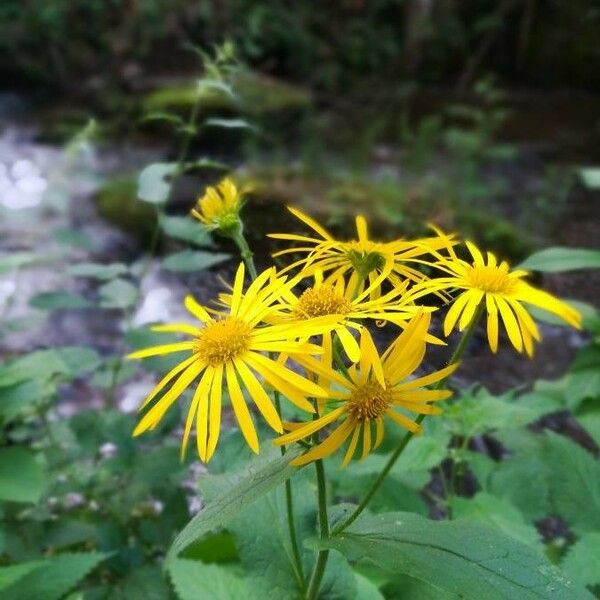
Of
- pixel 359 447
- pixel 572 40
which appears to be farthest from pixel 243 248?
pixel 572 40

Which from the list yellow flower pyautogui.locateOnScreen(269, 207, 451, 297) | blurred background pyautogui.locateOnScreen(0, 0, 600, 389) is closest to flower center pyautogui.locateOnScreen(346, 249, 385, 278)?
yellow flower pyautogui.locateOnScreen(269, 207, 451, 297)

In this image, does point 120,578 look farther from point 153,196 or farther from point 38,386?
point 153,196

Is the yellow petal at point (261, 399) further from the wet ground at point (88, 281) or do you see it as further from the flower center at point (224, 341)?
the wet ground at point (88, 281)

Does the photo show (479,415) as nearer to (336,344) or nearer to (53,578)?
(336,344)

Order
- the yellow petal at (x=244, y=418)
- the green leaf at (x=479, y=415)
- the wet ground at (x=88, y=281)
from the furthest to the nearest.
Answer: the wet ground at (x=88, y=281) → the green leaf at (x=479, y=415) → the yellow petal at (x=244, y=418)

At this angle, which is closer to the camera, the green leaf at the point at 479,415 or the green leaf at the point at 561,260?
the green leaf at the point at 479,415

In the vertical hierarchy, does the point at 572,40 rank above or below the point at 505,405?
above

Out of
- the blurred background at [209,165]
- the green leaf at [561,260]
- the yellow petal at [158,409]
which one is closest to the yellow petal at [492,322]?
the yellow petal at [158,409]
